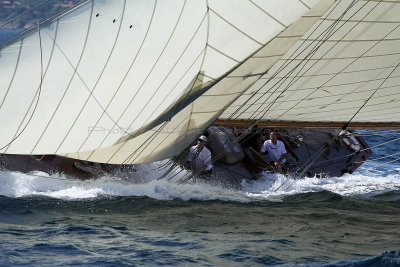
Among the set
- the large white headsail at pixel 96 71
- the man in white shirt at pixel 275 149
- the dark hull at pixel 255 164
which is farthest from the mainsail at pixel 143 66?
the man in white shirt at pixel 275 149

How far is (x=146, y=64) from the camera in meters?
11.2

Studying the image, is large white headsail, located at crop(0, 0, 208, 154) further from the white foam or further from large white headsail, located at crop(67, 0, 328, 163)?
the white foam

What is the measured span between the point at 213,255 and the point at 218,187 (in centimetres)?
486

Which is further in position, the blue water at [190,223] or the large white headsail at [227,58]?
the large white headsail at [227,58]

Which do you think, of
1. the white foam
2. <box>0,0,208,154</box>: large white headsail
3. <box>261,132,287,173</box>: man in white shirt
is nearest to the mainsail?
<box>0,0,208,154</box>: large white headsail

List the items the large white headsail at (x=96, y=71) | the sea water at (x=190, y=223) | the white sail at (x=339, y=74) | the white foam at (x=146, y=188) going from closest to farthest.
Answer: the sea water at (x=190, y=223) < the large white headsail at (x=96, y=71) < the white sail at (x=339, y=74) < the white foam at (x=146, y=188)

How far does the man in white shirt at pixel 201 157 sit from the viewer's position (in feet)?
46.8

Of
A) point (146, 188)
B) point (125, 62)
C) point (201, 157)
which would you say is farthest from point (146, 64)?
point (201, 157)

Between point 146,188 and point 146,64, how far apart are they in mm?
2834

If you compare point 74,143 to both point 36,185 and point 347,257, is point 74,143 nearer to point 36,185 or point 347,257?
point 36,185

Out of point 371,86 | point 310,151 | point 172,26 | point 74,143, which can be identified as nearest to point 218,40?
point 172,26

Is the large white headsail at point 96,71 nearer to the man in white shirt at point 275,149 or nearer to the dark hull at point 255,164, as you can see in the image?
the dark hull at point 255,164

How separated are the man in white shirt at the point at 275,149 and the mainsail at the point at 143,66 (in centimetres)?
314

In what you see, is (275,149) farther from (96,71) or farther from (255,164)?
(96,71)
